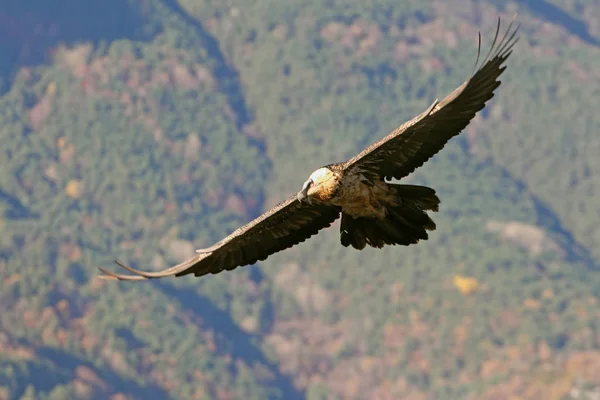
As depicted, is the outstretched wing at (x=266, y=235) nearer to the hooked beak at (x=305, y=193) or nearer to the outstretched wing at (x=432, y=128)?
the hooked beak at (x=305, y=193)

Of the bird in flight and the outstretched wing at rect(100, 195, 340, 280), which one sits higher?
the outstretched wing at rect(100, 195, 340, 280)

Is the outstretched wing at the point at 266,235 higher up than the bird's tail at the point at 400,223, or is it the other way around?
the outstretched wing at the point at 266,235

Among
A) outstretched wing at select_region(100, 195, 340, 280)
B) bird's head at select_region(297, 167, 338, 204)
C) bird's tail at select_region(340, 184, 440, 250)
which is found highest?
outstretched wing at select_region(100, 195, 340, 280)

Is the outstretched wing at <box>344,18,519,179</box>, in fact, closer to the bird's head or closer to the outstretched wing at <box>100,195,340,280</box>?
the bird's head

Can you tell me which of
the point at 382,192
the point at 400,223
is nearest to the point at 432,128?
the point at 382,192

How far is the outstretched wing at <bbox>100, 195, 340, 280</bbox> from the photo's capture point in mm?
24078

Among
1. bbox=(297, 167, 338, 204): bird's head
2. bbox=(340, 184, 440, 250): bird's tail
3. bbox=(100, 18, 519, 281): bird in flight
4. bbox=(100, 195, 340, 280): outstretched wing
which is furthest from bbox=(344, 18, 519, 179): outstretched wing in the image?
bbox=(100, 195, 340, 280): outstretched wing

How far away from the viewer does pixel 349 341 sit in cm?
19625

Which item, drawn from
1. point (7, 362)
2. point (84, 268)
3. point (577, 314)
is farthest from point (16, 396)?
point (577, 314)

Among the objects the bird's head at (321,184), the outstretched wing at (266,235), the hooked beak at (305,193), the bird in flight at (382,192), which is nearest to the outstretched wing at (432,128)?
the bird in flight at (382,192)

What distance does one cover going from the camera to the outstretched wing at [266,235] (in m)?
24.1

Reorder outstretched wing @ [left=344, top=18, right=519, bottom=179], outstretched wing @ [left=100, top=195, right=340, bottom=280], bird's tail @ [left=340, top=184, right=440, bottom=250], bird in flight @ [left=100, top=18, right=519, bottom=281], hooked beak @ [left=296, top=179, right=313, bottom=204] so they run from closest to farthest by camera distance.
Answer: outstretched wing @ [left=344, top=18, right=519, bottom=179]
bird in flight @ [left=100, top=18, right=519, bottom=281]
hooked beak @ [left=296, top=179, right=313, bottom=204]
bird's tail @ [left=340, top=184, right=440, bottom=250]
outstretched wing @ [left=100, top=195, right=340, bottom=280]

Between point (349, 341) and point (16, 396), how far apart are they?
60084 millimetres

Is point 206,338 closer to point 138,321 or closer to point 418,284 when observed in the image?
point 138,321
